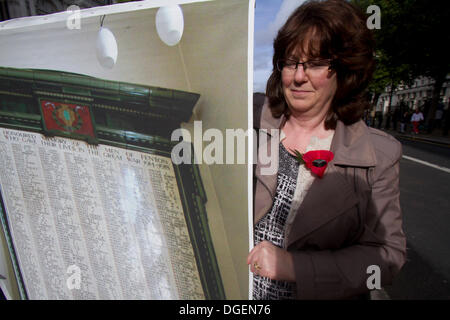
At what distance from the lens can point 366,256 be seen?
0.87 meters

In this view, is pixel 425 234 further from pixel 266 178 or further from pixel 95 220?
→ pixel 95 220

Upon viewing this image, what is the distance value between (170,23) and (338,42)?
21.7 inches

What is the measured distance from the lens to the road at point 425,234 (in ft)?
7.75

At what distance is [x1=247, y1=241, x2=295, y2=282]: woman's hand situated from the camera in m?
0.85

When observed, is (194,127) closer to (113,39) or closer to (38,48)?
(113,39)

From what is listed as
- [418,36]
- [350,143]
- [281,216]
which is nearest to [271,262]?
[281,216]

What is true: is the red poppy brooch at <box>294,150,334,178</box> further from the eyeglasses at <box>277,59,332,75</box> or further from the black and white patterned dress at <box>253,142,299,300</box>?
the eyeglasses at <box>277,59,332,75</box>

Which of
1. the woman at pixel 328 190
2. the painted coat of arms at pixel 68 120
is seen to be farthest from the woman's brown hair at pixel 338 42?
the painted coat of arms at pixel 68 120

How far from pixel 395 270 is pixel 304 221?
34 centimetres

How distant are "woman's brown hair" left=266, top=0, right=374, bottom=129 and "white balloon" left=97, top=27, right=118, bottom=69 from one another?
548mm

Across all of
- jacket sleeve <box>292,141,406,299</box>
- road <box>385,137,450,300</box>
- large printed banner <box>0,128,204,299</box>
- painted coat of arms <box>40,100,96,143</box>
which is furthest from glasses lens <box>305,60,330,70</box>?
road <box>385,137,450,300</box>

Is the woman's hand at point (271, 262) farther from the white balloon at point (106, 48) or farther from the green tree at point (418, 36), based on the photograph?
the green tree at point (418, 36)
